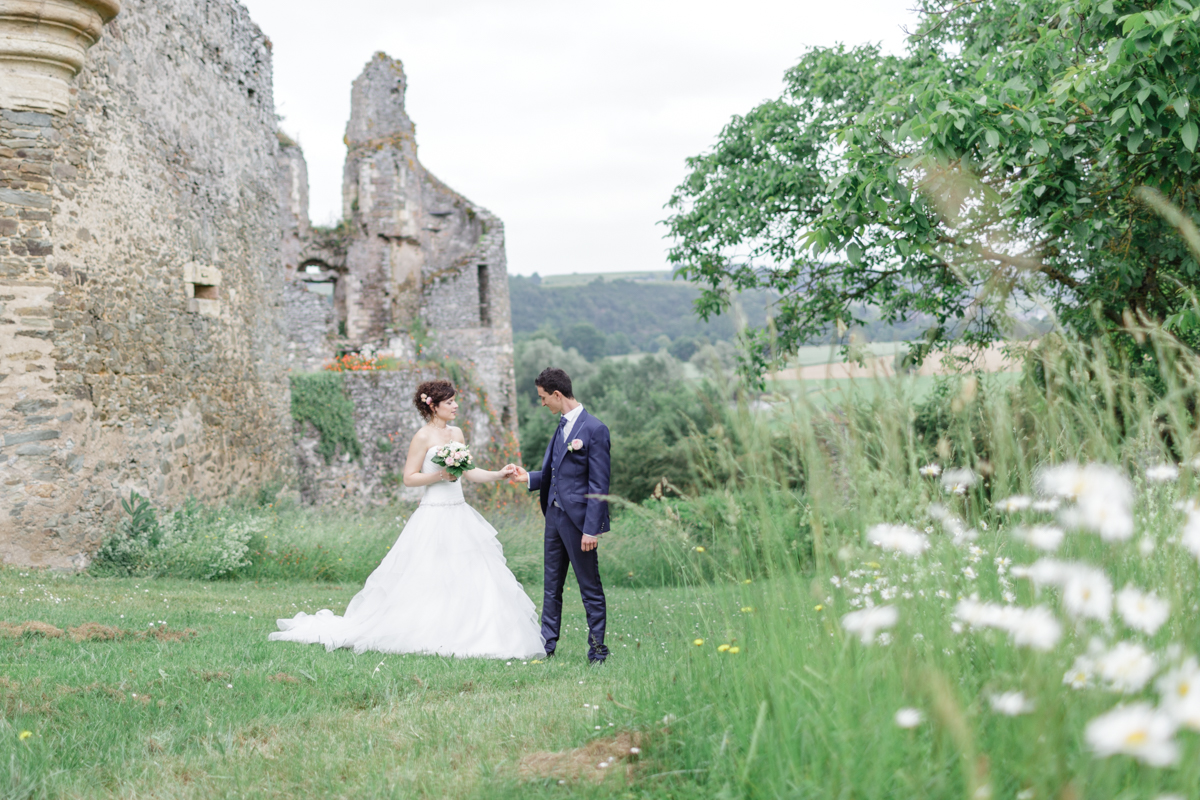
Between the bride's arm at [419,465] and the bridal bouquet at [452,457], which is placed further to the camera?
the bride's arm at [419,465]

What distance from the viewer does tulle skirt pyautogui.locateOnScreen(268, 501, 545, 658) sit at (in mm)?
5953

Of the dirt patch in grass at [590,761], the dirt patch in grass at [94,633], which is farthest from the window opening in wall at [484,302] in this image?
the dirt patch in grass at [590,761]

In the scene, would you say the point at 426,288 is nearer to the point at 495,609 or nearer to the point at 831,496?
the point at 495,609

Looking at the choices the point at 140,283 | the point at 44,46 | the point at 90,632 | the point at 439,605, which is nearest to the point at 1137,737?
the point at 439,605

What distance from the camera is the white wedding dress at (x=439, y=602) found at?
5957 millimetres

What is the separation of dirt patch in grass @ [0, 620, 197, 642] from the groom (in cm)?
242

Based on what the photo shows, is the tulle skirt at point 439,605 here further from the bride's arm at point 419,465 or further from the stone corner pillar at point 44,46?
the stone corner pillar at point 44,46

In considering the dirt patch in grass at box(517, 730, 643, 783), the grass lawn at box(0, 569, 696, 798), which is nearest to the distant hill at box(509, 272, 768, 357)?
the grass lawn at box(0, 569, 696, 798)

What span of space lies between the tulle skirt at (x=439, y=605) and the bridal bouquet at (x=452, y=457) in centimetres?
35

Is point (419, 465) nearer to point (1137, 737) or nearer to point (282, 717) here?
point (282, 717)

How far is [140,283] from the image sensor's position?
965 cm

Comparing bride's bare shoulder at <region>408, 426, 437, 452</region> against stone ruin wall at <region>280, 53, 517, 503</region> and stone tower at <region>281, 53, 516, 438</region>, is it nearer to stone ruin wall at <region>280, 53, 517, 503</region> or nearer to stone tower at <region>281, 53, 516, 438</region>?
stone ruin wall at <region>280, 53, 517, 503</region>

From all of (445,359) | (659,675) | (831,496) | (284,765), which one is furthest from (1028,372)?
(445,359)

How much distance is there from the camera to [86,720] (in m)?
3.72
